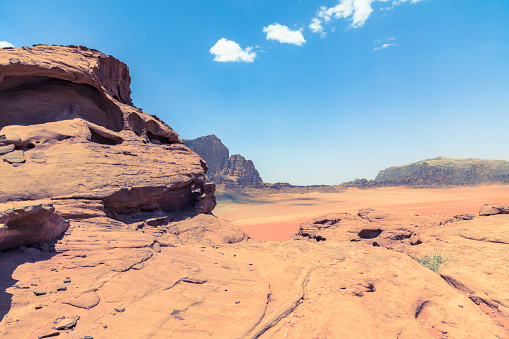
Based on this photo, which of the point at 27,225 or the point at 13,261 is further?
the point at 27,225

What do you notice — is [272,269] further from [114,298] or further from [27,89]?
[27,89]

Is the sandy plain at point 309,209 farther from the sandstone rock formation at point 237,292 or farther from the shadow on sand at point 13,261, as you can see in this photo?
the shadow on sand at point 13,261

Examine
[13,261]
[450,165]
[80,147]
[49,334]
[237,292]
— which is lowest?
[237,292]

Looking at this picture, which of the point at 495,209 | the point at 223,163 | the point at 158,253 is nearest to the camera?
the point at 158,253

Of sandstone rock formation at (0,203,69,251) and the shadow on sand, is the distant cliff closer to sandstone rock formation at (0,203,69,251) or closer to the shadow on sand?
sandstone rock formation at (0,203,69,251)

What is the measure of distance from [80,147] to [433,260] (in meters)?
11.3

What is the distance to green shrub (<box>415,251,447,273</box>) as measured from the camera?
649cm

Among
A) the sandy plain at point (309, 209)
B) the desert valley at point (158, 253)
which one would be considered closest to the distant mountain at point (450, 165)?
the sandy plain at point (309, 209)

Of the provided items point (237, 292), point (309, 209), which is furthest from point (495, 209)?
point (309, 209)

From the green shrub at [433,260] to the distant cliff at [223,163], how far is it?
64608mm

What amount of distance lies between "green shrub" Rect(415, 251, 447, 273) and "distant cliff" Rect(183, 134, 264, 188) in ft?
212

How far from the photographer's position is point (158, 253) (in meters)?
5.32

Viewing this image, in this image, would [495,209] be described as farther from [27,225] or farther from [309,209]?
[309,209]

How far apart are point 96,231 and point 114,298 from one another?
261 centimetres
